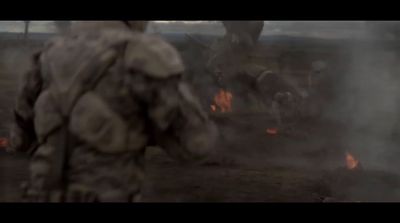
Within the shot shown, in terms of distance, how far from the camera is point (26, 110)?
2354mm

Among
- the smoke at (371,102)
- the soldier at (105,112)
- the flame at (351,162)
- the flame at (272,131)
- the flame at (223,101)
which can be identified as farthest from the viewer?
the flame at (223,101)

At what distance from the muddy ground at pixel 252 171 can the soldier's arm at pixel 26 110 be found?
205cm

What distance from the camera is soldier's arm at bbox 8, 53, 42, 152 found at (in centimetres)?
229

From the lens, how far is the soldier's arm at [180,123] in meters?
2.14

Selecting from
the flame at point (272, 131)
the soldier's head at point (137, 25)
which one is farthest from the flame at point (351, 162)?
the soldier's head at point (137, 25)

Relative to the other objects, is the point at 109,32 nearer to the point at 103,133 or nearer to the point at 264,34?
the point at 103,133

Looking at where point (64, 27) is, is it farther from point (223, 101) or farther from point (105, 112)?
point (223, 101)

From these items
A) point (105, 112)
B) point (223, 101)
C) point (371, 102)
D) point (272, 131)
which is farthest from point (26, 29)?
point (371, 102)

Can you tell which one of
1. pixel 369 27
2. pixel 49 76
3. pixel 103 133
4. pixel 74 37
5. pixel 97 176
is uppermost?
pixel 74 37

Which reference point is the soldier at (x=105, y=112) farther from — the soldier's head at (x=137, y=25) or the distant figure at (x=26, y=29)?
the distant figure at (x=26, y=29)

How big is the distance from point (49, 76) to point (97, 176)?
48cm

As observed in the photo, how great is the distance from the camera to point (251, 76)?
10.8 meters

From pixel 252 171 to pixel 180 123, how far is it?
5181mm

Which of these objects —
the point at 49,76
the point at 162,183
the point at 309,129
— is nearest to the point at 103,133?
the point at 49,76
